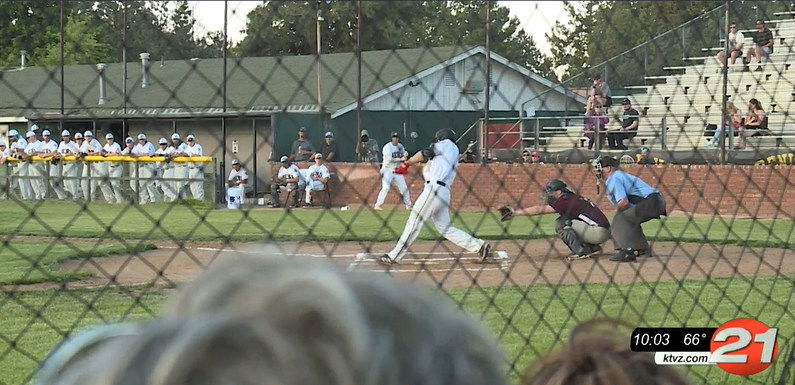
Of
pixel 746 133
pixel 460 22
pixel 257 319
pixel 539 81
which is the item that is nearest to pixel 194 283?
pixel 257 319

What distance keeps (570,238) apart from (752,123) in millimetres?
2878

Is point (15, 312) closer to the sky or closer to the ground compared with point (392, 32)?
closer to the ground

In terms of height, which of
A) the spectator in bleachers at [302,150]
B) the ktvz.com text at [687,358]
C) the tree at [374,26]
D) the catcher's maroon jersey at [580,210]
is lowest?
the catcher's maroon jersey at [580,210]

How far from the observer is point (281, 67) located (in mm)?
3711

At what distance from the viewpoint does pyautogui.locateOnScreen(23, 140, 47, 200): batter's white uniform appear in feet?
20.6

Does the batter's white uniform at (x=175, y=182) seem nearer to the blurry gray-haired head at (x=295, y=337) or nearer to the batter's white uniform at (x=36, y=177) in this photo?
the batter's white uniform at (x=36, y=177)

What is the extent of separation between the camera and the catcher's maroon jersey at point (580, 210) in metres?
12.8

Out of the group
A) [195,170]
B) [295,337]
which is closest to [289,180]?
→ [195,170]

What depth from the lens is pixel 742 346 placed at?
4.10 m

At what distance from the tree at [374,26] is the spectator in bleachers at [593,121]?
154 cm

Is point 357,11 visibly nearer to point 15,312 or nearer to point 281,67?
point 281,67

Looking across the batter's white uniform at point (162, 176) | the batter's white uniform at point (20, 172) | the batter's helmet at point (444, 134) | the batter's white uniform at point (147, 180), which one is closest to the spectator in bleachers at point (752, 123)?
the batter's helmet at point (444, 134)

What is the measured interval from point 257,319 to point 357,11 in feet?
9.81

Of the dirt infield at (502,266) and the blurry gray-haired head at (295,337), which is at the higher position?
the blurry gray-haired head at (295,337)
